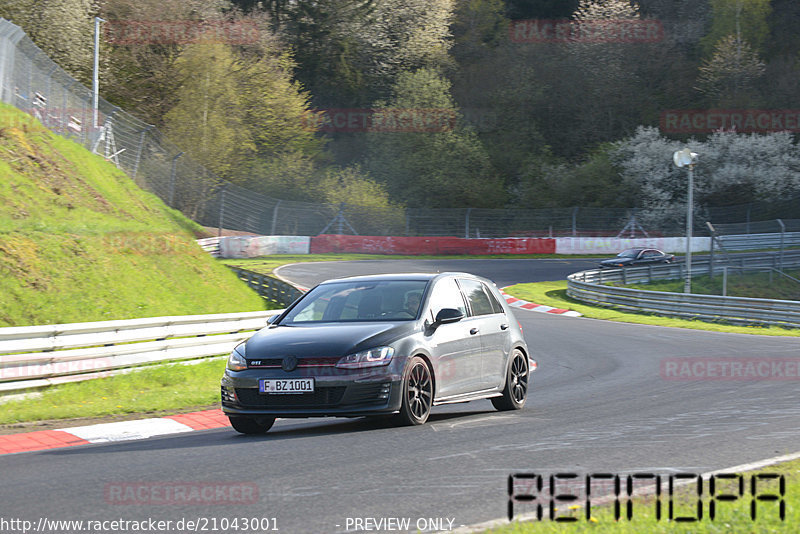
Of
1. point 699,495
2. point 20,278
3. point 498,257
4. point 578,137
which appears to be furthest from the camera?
point 578,137

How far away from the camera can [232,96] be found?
192 ft

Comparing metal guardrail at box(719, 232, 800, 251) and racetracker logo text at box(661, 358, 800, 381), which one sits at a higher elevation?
metal guardrail at box(719, 232, 800, 251)

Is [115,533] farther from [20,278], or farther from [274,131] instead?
[274,131]

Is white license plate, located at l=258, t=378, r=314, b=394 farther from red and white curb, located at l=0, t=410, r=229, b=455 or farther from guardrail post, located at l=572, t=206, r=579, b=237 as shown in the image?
guardrail post, located at l=572, t=206, r=579, b=237

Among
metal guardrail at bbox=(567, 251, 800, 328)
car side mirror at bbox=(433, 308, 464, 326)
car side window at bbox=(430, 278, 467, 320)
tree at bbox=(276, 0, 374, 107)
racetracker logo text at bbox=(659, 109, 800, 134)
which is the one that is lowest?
metal guardrail at bbox=(567, 251, 800, 328)

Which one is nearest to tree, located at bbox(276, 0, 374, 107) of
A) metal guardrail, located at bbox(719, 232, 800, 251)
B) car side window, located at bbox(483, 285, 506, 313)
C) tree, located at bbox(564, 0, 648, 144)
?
tree, located at bbox(564, 0, 648, 144)

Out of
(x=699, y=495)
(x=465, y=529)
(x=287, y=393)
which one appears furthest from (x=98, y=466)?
(x=699, y=495)

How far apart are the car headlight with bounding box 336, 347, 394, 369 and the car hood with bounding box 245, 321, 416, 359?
0.05m

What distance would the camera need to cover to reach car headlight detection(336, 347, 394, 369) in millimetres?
8594

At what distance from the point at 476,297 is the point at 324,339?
2.63 meters

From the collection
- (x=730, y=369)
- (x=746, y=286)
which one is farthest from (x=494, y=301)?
(x=746, y=286)

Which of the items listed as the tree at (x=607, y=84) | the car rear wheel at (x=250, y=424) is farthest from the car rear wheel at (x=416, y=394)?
the tree at (x=607, y=84)

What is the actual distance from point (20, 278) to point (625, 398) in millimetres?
11145

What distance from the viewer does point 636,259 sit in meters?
44.4
